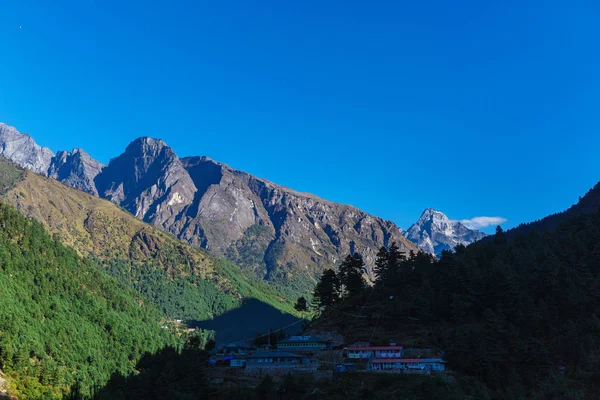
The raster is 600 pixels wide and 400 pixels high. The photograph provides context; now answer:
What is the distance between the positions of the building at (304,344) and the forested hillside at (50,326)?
210 feet

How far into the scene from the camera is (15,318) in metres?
132

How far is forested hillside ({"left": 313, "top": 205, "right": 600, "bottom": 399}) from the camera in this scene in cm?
6988

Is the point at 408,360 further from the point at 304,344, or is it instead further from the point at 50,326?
the point at 50,326

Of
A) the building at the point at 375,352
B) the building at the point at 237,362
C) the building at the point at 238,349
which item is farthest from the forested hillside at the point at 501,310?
the building at the point at 237,362

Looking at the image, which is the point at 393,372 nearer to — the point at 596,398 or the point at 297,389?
the point at 297,389

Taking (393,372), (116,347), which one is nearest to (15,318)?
(116,347)

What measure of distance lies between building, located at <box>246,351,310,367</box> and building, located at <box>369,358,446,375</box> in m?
12.4

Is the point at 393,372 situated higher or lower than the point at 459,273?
lower

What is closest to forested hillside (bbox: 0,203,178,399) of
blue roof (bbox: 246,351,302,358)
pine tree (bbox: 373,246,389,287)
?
blue roof (bbox: 246,351,302,358)

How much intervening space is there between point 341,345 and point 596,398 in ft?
130

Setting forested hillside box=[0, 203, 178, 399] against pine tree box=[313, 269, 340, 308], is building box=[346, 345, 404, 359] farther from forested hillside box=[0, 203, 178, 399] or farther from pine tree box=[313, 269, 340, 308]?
forested hillside box=[0, 203, 178, 399]

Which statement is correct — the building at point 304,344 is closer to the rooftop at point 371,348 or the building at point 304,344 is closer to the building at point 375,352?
the rooftop at point 371,348

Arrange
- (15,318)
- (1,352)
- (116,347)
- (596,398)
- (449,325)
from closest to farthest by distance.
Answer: (596,398) → (449,325) → (1,352) → (15,318) → (116,347)

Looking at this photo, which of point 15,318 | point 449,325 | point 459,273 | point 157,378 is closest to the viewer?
point 157,378
